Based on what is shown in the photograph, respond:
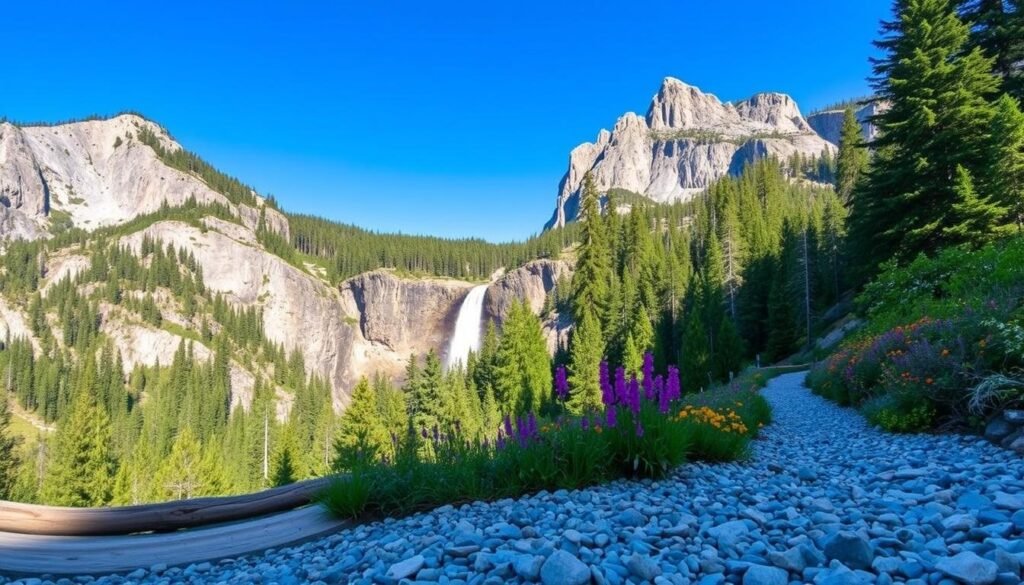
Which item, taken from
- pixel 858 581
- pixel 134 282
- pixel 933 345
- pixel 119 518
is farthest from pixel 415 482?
pixel 134 282

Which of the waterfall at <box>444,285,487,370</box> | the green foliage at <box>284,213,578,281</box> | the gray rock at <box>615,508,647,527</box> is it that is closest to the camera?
the gray rock at <box>615,508,647,527</box>

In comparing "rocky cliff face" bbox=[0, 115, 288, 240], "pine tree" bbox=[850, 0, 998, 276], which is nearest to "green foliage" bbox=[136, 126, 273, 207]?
"rocky cliff face" bbox=[0, 115, 288, 240]

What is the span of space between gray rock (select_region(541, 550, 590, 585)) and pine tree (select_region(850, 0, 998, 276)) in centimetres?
2199

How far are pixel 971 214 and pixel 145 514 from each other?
23.7 m

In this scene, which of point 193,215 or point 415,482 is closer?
point 415,482

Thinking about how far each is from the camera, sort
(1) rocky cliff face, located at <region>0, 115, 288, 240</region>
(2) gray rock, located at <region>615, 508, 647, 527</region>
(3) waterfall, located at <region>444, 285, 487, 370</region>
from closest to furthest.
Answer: (2) gray rock, located at <region>615, 508, 647, 527</region> → (3) waterfall, located at <region>444, 285, 487, 370</region> → (1) rocky cliff face, located at <region>0, 115, 288, 240</region>

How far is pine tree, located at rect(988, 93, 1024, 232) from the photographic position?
663 inches

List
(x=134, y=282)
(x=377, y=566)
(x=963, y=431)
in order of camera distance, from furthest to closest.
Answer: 1. (x=134, y=282)
2. (x=963, y=431)
3. (x=377, y=566)

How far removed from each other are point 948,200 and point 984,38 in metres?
9.47

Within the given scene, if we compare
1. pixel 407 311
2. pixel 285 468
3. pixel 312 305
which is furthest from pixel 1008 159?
pixel 312 305

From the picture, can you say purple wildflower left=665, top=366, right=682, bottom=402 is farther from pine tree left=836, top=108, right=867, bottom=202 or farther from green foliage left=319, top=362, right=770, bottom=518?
pine tree left=836, top=108, right=867, bottom=202

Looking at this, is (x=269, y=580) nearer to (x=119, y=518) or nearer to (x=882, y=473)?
(x=119, y=518)

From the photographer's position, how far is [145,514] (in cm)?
482

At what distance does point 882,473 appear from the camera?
4.61 m
